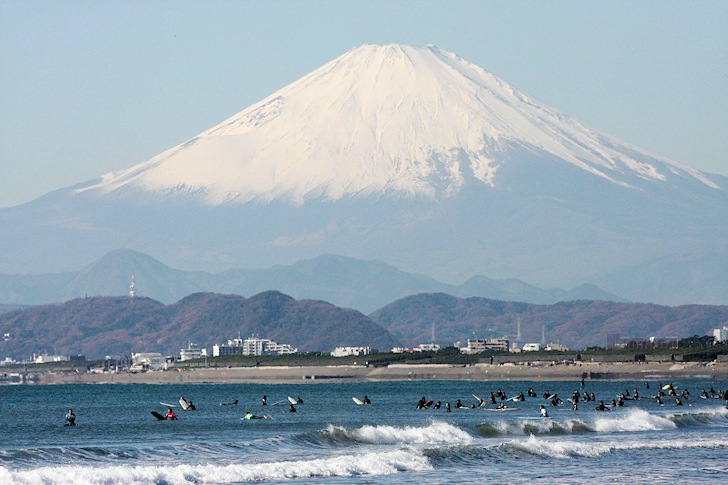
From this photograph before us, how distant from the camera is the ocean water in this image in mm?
55812

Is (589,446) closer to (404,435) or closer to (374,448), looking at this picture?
(374,448)

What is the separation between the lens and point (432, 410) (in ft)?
349

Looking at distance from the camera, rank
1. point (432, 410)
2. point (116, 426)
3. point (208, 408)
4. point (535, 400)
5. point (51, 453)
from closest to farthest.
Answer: point (51, 453), point (116, 426), point (432, 410), point (208, 408), point (535, 400)

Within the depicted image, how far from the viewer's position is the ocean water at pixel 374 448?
55.8 meters

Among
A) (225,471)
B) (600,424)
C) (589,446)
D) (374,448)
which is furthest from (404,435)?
(225,471)

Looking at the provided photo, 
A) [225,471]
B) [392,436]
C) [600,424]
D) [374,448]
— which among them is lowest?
[225,471]

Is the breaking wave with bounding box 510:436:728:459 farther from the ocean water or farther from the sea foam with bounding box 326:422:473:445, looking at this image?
the sea foam with bounding box 326:422:473:445

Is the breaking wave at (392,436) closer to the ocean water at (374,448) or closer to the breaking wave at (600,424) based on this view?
the ocean water at (374,448)

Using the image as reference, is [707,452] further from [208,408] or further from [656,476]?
[208,408]

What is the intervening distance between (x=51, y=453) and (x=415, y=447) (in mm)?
15701

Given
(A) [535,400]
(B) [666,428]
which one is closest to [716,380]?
(A) [535,400]

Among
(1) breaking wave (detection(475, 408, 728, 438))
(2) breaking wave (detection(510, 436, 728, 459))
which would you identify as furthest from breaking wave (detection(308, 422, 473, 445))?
(2) breaking wave (detection(510, 436, 728, 459))

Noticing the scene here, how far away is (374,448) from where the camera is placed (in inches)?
2702

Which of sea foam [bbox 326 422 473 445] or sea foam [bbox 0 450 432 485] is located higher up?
sea foam [bbox 326 422 473 445]
